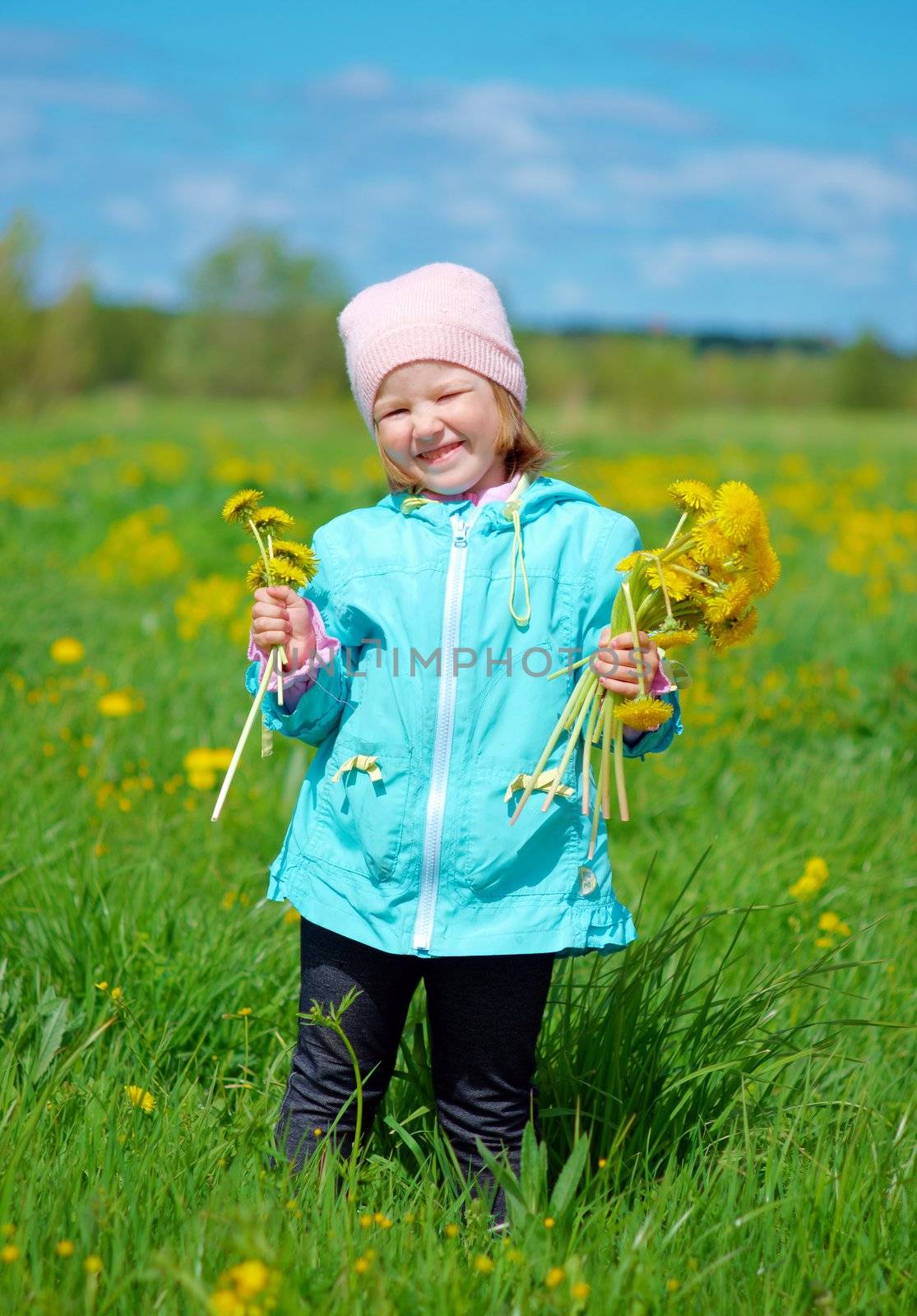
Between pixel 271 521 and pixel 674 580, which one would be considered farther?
pixel 271 521

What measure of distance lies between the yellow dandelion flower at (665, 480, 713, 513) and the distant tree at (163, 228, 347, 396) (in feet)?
143

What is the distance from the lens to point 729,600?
5.32 feet

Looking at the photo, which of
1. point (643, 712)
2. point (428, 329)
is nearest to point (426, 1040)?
point (643, 712)

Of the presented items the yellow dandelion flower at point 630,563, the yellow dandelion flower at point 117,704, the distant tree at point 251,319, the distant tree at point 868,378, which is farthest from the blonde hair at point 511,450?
the distant tree at point 868,378

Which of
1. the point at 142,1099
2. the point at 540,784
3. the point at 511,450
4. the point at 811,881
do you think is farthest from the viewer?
the point at 811,881

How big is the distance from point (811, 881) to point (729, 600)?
1.31 meters

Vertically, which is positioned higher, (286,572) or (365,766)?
(286,572)

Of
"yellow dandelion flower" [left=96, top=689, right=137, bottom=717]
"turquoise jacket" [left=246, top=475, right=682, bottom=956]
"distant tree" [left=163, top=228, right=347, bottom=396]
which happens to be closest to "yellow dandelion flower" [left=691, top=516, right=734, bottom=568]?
"turquoise jacket" [left=246, top=475, right=682, bottom=956]

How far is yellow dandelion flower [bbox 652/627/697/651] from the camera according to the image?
1.65 m

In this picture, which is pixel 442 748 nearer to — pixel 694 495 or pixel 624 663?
pixel 624 663

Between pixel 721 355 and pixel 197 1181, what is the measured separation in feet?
163

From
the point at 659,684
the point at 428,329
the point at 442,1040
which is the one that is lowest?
the point at 442,1040

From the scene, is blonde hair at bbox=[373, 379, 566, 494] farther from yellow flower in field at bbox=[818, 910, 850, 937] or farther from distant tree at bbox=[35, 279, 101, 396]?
distant tree at bbox=[35, 279, 101, 396]

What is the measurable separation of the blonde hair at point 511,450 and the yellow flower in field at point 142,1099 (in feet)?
3.39
